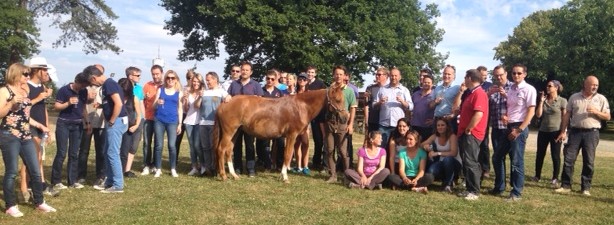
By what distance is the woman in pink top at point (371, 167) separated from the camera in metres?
7.73

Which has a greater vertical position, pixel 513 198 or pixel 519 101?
pixel 519 101

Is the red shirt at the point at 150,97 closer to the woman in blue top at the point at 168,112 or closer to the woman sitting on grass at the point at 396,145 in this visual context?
the woman in blue top at the point at 168,112

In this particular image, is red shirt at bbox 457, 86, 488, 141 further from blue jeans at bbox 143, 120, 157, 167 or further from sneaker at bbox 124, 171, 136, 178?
sneaker at bbox 124, 171, 136, 178

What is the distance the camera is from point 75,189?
729cm

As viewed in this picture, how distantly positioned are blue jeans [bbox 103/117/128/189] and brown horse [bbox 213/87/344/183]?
1716 mm

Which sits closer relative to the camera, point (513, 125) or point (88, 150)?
point (513, 125)

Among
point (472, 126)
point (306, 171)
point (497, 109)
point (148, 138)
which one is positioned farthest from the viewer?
point (306, 171)

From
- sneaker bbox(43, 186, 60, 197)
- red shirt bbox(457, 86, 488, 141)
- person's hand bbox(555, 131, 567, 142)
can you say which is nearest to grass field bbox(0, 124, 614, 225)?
sneaker bbox(43, 186, 60, 197)

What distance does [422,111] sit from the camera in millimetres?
8359

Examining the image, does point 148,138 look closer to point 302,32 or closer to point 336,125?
point 336,125

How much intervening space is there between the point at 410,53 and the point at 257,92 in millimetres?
19555

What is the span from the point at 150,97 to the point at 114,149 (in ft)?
6.93

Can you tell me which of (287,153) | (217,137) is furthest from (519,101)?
(217,137)

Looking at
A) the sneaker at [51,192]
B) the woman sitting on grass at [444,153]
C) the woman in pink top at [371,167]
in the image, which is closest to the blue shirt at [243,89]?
the woman in pink top at [371,167]
